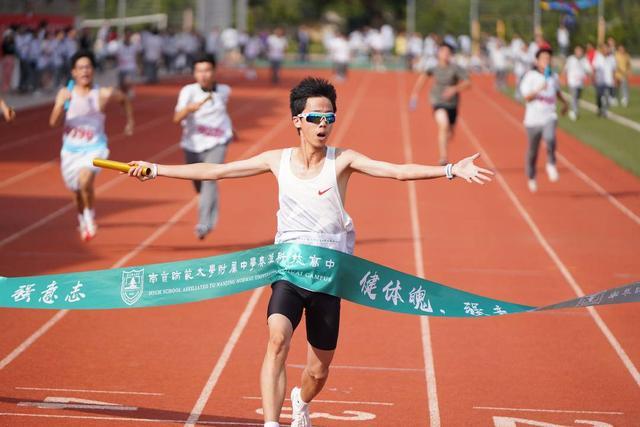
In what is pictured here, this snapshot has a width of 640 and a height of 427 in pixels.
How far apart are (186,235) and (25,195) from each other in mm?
4180

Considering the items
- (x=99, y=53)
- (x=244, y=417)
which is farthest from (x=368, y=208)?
(x=99, y=53)

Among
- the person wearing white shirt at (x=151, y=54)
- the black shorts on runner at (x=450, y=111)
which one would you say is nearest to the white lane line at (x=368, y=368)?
the black shorts on runner at (x=450, y=111)

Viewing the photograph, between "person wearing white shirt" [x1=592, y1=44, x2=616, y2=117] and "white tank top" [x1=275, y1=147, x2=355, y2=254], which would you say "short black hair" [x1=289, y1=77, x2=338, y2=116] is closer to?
"white tank top" [x1=275, y1=147, x2=355, y2=254]

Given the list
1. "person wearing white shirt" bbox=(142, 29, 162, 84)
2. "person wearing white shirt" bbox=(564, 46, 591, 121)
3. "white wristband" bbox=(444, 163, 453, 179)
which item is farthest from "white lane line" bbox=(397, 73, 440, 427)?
"person wearing white shirt" bbox=(142, 29, 162, 84)

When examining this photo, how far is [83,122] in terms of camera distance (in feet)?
43.6

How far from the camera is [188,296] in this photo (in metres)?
7.26

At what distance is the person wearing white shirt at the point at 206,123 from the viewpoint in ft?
44.5

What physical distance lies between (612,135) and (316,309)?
23.4m

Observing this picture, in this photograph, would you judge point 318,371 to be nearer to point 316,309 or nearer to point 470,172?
point 316,309

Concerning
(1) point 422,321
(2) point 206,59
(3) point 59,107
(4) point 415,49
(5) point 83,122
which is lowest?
(4) point 415,49

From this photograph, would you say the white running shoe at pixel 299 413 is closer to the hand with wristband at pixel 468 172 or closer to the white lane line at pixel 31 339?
the hand with wristband at pixel 468 172

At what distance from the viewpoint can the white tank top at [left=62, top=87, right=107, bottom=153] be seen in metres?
13.2

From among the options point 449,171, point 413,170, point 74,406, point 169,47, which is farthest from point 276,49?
point 449,171

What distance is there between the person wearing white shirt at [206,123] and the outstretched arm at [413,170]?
22.1ft
